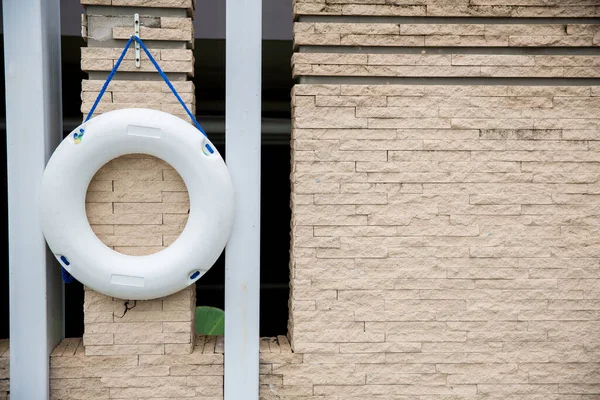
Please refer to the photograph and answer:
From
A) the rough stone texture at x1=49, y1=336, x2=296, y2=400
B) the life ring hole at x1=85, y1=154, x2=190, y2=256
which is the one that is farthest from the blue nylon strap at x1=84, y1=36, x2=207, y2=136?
the rough stone texture at x1=49, y1=336, x2=296, y2=400

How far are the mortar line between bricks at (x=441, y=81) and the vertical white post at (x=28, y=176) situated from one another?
3.61 ft

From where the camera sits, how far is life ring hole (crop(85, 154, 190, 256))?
220cm

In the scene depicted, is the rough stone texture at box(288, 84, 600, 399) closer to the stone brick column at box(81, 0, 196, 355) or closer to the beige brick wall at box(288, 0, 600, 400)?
the beige brick wall at box(288, 0, 600, 400)

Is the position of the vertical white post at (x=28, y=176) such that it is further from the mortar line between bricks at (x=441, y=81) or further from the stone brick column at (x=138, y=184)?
the mortar line between bricks at (x=441, y=81)

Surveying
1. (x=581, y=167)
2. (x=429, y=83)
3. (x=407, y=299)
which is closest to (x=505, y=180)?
(x=581, y=167)

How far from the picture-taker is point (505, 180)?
2283 millimetres

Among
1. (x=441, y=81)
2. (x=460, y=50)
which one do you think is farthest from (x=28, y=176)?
(x=460, y=50)

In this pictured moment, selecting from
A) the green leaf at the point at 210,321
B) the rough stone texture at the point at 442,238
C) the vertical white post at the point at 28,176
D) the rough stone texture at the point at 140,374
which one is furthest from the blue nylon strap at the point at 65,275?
the rough stone texture at the point at 442,238

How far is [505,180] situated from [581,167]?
35 cm

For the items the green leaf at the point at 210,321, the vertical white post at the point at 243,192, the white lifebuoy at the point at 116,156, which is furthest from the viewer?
the green leaf at the point at 210,321

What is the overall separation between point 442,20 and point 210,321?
1.81m

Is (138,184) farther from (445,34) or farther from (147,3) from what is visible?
(445,34)

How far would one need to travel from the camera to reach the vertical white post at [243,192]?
2.19 m

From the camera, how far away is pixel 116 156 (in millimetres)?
2137
